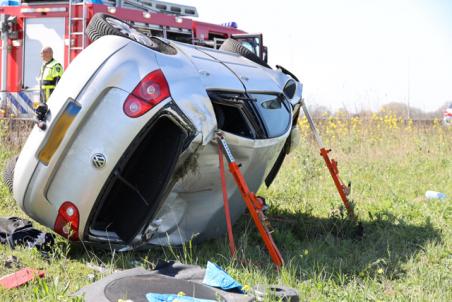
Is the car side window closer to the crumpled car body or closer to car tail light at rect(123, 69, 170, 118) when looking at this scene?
the crumpled car body

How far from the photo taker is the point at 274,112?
461cm

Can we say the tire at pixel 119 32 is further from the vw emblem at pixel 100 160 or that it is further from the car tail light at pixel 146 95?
the vw emblem at pixel 100 160

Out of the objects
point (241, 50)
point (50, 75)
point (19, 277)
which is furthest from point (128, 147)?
point (50, 75)

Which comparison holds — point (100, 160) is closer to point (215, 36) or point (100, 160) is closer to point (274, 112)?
point (274, 112)

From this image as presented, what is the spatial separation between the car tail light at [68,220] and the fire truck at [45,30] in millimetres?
7864

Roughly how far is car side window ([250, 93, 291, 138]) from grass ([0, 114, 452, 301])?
0.80 m

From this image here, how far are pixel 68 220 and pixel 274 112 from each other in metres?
1.76

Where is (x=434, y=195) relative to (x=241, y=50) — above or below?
below

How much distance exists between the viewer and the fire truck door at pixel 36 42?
11.6 m

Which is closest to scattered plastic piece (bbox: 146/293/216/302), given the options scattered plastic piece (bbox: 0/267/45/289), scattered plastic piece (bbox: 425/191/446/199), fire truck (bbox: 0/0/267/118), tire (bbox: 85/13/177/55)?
scattered plastic piece (bbox: 0/267/45/289)

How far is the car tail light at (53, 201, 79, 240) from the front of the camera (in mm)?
3672

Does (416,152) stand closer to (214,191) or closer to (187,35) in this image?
(187,35)

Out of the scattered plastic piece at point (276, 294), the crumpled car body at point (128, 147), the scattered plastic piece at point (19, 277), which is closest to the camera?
the scattered plastic piece at point (276, 294)

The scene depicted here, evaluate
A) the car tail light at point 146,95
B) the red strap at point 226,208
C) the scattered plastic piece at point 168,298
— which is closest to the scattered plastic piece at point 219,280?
the scattered plastic piece at point 168,298
